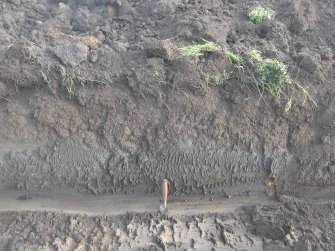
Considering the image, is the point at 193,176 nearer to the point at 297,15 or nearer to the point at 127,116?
the point at 127,116

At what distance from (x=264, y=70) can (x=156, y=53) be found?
3.44 ft

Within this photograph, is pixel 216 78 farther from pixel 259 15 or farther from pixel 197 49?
pixel 259 15

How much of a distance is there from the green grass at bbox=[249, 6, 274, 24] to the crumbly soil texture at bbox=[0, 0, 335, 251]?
416 millimetres

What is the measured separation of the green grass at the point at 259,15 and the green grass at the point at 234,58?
72cm

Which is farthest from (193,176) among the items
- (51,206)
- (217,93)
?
(51,206)

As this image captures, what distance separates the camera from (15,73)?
3666 mm

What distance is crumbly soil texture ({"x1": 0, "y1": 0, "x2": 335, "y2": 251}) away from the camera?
12.1 feet

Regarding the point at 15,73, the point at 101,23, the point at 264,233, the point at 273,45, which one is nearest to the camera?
the point at 264,233

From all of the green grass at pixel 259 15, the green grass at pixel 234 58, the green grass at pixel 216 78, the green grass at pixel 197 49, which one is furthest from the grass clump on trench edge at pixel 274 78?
the green grass at pixel 259 15

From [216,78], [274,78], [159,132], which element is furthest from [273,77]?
[159,132]

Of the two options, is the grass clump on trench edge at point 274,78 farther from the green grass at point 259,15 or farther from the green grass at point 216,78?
the green grass at point 259,15

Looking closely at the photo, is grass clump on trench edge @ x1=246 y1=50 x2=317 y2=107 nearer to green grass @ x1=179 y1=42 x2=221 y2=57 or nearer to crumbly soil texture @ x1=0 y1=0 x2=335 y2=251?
crumbly soil texture @ x1=0 y1=0 x2=335 y2=251

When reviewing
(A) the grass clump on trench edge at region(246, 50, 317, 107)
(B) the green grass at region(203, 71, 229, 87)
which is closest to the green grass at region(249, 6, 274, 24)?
(A) the grass clump on trench edge at region(246, 50, 317, 107)

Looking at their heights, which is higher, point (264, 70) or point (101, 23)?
point (101, 23)
